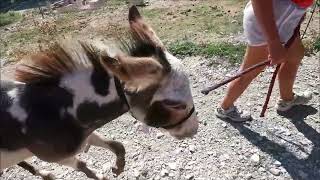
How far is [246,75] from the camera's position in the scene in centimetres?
405

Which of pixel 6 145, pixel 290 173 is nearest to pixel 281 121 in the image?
pixel 290 173

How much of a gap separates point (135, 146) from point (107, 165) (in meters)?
0.32

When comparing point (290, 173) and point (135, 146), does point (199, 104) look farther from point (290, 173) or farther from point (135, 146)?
point (290, 173)

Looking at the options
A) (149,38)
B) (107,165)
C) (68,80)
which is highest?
(149,38)

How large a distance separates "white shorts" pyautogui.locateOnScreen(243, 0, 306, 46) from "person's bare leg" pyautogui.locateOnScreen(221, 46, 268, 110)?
0.08m

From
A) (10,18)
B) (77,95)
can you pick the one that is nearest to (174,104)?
(77,95)

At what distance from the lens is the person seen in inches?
131

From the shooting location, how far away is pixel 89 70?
283cm

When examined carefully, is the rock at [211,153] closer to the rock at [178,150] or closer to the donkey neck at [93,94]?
the rock at [178,150]

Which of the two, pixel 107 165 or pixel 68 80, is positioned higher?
pixel 68 80

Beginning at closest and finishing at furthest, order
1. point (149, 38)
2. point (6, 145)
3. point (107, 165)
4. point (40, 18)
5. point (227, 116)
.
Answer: point (149, 38) < point (6, 145) < point (107, 165) < point (227, 116) < point (40, 18)

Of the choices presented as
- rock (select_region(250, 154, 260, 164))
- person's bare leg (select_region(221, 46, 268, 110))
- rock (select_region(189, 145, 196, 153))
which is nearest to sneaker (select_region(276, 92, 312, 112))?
person's bare leg (select_region(221, 46, 268, 110))

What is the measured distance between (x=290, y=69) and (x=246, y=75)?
1.33 ft

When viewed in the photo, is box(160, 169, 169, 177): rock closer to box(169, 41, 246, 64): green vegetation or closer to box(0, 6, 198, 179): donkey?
box(0, 6, 198, 179): donkey
